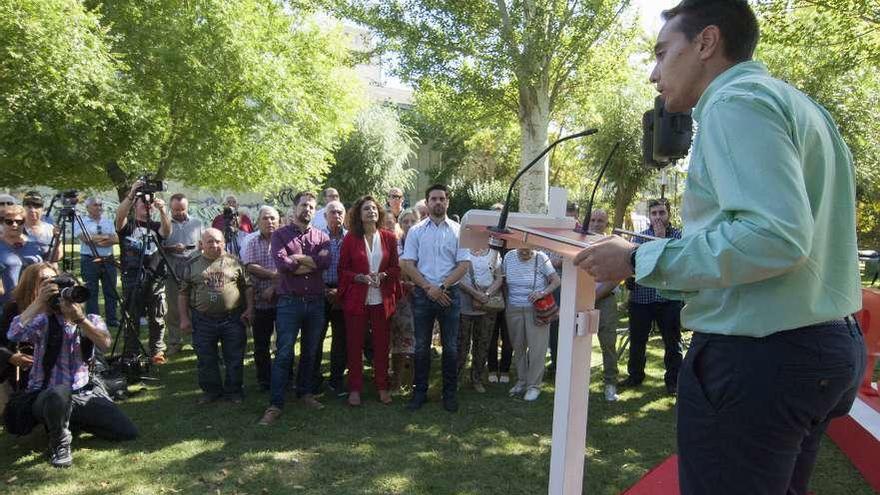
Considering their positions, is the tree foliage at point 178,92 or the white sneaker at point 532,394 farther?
the tree foliage at point 178,92

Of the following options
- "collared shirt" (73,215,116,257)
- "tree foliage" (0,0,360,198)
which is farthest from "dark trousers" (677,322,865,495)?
"tree foliage" (0,0,360,198)

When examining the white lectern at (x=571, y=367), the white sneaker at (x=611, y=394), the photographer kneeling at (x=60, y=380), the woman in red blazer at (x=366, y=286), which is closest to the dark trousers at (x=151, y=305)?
the photographer kneeling at (x=60, y=380)

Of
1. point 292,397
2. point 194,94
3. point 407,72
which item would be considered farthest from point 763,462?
A: point 194,94

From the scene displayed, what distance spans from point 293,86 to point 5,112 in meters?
6.55

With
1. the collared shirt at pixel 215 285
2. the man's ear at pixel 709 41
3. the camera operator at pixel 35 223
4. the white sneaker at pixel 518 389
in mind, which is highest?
the man's ear at pixel 709 41

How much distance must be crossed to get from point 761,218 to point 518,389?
5.60 meters

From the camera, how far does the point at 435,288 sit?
19.6 feet

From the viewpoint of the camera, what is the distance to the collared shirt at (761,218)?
1.33 metres

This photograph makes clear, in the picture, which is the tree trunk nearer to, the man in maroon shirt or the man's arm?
the man in maroon shirt

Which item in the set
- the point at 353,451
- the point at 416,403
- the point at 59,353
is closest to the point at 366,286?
the point at 416,403

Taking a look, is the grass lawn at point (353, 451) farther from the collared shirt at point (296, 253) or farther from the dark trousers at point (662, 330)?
the collared shirt at point (296, 253)

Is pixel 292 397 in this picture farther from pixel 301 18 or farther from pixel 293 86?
pixel 301 18

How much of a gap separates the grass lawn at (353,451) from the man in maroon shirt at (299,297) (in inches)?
10.3

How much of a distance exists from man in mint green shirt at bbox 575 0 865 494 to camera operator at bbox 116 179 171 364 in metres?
6.65
